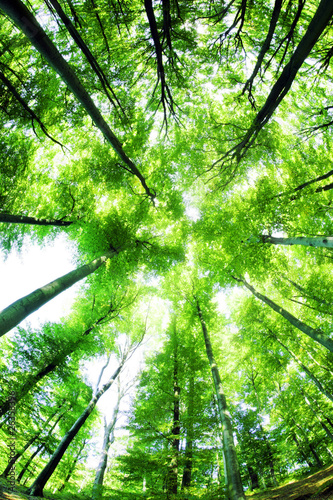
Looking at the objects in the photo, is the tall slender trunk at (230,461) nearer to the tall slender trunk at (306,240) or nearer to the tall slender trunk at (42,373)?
the tall slender trunk at (306,240)

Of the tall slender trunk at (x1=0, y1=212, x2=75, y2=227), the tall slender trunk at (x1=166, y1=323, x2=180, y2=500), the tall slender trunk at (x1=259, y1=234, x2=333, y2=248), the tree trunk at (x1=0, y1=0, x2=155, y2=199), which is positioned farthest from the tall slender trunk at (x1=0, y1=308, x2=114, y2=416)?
the tall slender trunk at (x1=259, y1=234, x2=333, y2=248)

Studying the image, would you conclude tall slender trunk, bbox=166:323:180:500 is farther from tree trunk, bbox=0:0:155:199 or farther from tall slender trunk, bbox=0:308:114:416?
tree trunk, bbox=0:0:155:199

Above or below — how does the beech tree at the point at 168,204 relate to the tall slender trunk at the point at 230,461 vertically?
above

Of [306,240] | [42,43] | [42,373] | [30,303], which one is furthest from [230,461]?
[42,43]

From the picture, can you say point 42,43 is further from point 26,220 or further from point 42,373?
point 42,373

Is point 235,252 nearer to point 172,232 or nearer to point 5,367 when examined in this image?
point 172,232

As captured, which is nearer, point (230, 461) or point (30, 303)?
point (30, 303)

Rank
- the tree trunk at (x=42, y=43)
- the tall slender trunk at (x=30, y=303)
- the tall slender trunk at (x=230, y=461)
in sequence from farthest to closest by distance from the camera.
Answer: the tall slender trunk at (x=230, y=461)
the tall slender trunk at (x=30, y=303)
the tree trunk at (x=42, y=43)

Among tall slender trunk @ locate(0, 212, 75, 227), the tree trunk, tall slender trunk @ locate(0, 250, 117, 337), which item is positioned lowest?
tall slender trunk @ locate(0, 250, 117, 337)

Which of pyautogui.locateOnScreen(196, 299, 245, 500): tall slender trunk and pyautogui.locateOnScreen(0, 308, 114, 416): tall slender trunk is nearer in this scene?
pyautogui.locateOnScreen(196, 299, 245, 500): tall slender trunk

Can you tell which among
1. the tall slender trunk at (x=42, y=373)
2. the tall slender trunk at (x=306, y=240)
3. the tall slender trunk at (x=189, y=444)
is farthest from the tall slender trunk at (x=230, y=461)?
the tall slender trunk at (x=42, y=373)

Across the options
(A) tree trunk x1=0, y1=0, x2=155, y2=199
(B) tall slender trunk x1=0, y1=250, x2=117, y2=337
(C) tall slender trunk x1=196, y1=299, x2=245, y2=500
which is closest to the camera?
(A) tree trunk x1=0, y1=0, x2=155, y2=199

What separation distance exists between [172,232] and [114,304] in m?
3.81

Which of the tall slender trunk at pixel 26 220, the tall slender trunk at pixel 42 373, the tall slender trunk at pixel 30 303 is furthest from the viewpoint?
the tall slender trunk at pixel 42 373
